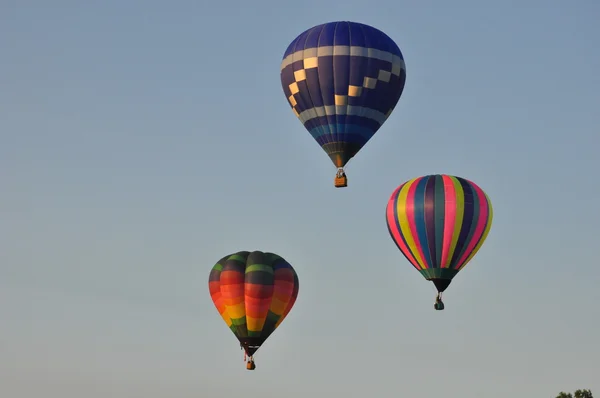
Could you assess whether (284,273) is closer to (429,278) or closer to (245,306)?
(245,306)

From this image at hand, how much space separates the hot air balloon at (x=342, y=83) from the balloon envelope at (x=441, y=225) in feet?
10.1

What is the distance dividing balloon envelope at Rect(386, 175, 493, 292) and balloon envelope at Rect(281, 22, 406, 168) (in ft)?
10.8

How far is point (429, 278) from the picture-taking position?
56.4 meters

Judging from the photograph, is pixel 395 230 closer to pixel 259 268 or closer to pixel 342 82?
pixel 342 82

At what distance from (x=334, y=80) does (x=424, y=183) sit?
5.71 metres

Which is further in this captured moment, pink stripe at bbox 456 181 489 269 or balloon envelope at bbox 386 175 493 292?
pink stripe at bbox 456 181 489 269

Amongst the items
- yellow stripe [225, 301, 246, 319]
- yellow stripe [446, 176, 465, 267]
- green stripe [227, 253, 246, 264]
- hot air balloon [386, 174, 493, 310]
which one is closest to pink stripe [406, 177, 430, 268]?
hot air balloon [386, 174, 493, 310]

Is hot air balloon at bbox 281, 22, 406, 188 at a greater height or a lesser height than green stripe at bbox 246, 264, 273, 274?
greater

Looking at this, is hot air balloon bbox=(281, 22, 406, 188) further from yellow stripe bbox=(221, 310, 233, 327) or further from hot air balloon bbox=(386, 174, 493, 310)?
yellow stripe bbox=(221, 310, 233, 327)

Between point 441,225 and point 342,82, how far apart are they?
Result: 22.8ft

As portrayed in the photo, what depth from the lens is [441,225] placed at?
5616 centimetres

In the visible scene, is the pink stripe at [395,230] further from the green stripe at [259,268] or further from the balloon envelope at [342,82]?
the green stripe at [259,268]

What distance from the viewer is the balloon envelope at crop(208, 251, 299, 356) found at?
62.2 m

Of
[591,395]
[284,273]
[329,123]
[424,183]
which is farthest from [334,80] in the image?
[591,395]
